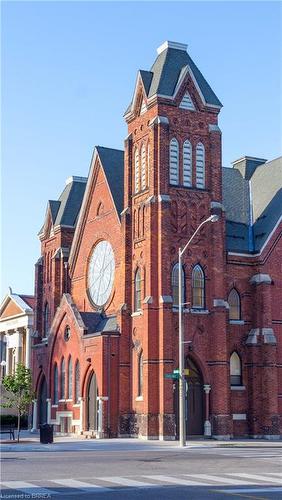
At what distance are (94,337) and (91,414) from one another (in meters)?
4.71

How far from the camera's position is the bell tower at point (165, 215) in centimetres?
4128

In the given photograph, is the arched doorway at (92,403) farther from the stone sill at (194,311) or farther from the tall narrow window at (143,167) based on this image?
the tall narrow window at (143,167)

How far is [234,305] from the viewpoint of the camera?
4603cm

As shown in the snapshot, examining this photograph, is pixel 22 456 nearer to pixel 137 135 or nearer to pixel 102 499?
pixel 102 499

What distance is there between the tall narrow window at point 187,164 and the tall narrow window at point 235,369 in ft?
32.8

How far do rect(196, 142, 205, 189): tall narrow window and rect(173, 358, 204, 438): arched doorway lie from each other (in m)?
9.83

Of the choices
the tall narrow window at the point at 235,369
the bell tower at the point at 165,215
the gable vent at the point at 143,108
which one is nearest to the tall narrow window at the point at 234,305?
the tall narrow window at the point at 235,369

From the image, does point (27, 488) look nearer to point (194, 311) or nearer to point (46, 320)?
point (194, 311)

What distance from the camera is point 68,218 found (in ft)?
192

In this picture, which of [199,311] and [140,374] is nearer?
[140,374]

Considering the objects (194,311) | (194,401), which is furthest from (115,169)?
(194,401)

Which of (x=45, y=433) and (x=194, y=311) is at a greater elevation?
(x=194, y=311)

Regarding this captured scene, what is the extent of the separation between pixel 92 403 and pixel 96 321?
5273 mm

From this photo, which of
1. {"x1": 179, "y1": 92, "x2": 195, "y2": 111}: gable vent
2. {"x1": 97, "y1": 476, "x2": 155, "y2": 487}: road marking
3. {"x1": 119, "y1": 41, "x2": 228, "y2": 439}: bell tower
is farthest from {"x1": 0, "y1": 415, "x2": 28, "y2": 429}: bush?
{"x1": 97, "y1": 476, "x2": 155, "y2": 487}: road marking
